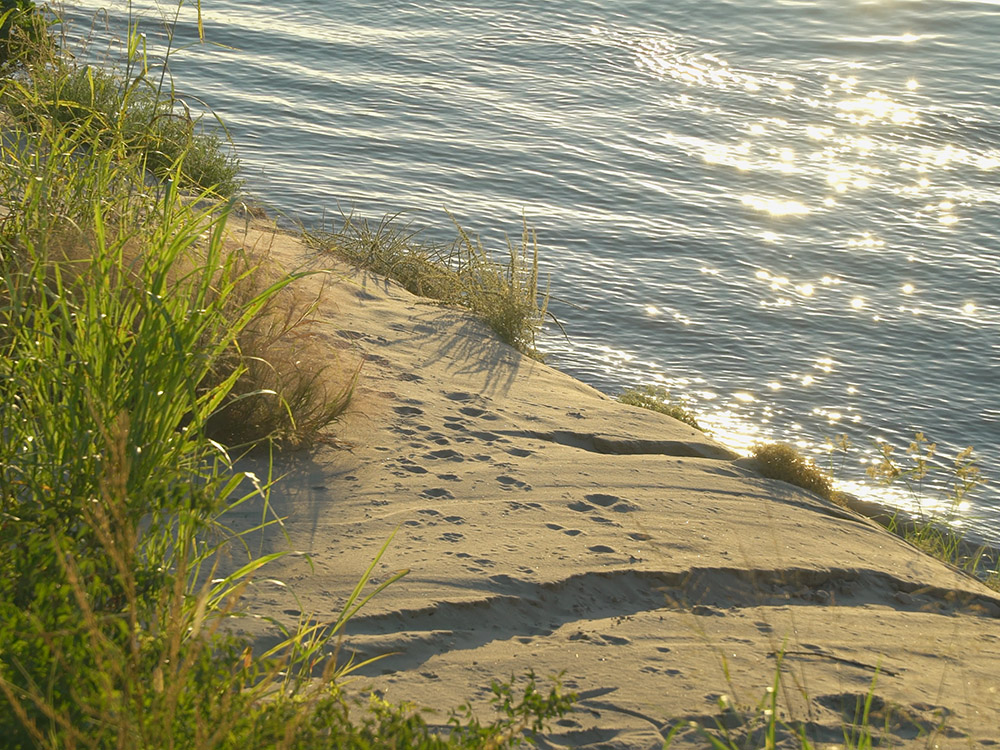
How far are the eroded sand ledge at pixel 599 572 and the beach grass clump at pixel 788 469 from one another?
0.35ft

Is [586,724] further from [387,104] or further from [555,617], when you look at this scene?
[387,104]

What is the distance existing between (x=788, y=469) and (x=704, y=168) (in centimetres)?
727

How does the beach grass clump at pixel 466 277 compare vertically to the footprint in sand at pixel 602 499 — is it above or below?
above

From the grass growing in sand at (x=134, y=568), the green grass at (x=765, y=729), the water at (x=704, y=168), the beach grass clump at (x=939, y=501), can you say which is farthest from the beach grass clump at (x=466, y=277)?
the green grass at (x=765, y=729)

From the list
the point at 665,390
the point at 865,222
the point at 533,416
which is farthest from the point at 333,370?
the point at 865,222

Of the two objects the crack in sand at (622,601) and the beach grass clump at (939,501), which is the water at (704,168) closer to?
the beach grass clump at (939,501)

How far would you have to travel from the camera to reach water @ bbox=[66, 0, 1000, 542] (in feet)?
27.0

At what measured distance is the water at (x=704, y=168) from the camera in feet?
27.0

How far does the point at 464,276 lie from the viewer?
6.99m

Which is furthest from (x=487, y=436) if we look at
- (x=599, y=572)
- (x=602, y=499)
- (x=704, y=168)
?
(x=704, y=168)

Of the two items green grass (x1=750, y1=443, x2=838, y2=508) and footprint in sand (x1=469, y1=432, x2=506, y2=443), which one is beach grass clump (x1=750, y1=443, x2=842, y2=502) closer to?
green grass (x1=750, y1=443, x2=838, y2=508)

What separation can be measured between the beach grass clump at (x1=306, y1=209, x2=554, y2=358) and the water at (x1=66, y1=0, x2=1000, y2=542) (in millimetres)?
1145

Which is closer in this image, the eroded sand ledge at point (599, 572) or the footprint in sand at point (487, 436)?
the eroded sand ledge at point (599, 572)

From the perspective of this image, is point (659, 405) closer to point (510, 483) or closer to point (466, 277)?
point (466, 277)
